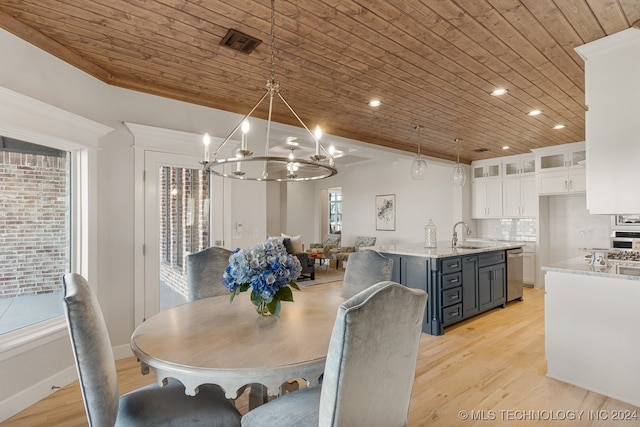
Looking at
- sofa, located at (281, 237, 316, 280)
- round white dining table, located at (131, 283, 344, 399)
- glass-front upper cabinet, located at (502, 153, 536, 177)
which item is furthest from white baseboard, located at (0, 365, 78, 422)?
glass-front upper cabinet, located at (502, 153, 536, 177)

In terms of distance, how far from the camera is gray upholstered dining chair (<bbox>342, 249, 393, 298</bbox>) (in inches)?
101

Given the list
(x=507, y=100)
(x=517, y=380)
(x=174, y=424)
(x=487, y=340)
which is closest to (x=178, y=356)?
(x=174, y=424)

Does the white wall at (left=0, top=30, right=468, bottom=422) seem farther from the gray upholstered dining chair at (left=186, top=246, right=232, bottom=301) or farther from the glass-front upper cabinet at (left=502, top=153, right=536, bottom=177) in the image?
the glass-front upper cabinet at (left=502, top=153, right=536, bottom=177)

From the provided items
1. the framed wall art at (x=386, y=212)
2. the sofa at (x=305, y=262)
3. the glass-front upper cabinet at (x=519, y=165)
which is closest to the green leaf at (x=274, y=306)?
the sofa at (x=305, y=262)

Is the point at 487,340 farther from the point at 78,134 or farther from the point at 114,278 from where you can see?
the point at 78,134

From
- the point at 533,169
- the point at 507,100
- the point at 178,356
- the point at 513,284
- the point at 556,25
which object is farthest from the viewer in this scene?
the point at 533,169

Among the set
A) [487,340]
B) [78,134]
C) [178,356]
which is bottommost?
[487,340]

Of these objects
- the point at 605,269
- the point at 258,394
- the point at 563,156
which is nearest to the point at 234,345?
the point at 258,394

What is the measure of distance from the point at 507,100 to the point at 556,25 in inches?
59.2

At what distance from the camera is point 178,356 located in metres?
1.37

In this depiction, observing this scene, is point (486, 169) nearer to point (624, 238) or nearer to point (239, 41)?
point (624, 238)

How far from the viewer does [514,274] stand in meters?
5.20

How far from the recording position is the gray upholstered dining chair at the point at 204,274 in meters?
2.60

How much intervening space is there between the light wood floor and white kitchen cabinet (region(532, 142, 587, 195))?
126 inches
